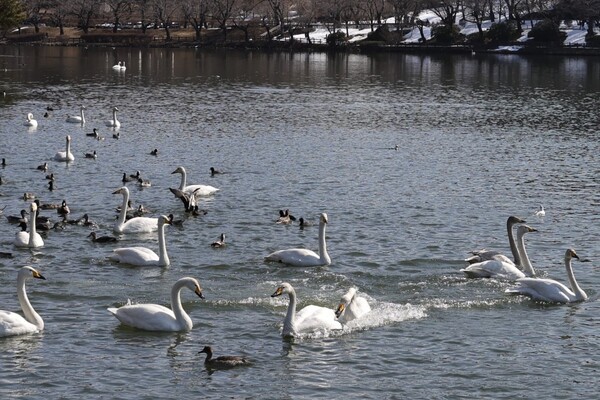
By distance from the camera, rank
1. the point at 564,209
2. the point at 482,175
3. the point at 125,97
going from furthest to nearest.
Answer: the point at 125,97 < the point at 482,175 < the point at 564,209

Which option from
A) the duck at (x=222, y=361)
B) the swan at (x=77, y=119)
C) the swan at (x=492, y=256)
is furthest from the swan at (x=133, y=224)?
the swan at (x=77, y=119)

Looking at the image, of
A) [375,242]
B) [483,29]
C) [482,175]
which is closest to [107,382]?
[375,242]

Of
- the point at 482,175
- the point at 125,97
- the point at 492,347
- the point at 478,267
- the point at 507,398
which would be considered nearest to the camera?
the point at 507,398

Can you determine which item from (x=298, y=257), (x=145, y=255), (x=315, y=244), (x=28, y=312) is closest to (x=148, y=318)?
(x=28, y=312)

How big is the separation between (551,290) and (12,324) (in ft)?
31.0

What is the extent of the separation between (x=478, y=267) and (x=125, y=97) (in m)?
42.4

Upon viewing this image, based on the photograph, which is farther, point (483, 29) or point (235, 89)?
point (483, 29)

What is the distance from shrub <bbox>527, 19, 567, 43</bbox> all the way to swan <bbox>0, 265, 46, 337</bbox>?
10352 cm

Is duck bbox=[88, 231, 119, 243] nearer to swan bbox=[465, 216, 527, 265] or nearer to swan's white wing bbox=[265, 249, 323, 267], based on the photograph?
swan's white wing bbox=[265, 249, 323, 267]

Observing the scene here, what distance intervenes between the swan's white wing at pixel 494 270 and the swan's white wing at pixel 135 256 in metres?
6.15

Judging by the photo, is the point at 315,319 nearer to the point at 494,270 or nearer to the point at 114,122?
the point at 494,270

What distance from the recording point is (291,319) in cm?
1852

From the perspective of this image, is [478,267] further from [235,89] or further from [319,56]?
[319,56]

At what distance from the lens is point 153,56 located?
109m
